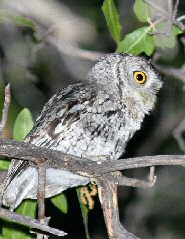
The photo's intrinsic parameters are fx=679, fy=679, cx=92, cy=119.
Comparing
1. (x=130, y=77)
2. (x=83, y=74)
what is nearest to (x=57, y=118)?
(x=130, y=77)

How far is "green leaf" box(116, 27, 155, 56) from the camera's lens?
335 cm

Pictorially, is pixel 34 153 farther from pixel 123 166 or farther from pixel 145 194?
pixel 145 194

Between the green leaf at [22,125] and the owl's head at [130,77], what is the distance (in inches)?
15.9

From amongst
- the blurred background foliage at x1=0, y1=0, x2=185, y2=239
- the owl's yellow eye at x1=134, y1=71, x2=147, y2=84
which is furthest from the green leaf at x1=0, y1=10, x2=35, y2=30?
the owl's yellow eye at x1=134, y1=71, x2=147, y2=84

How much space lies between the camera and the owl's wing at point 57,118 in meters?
3.19

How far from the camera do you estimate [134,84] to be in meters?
3.50

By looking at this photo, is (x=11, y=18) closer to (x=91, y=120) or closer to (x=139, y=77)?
(x=91, y=120)

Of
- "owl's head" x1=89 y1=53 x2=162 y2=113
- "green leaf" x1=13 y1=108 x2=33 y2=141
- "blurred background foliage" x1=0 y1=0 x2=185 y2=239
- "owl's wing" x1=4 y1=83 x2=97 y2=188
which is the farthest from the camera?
"blurred background foliage" x1=0 y1=0 x2=185 y2=239

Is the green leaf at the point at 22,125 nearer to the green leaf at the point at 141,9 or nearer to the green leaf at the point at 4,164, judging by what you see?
the green leaf at the point at 4,164

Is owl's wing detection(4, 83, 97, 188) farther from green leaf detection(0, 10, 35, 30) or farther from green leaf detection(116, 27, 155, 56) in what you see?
green leaf detection(0, 10, 35, 30)

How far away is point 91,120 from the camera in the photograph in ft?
10.5

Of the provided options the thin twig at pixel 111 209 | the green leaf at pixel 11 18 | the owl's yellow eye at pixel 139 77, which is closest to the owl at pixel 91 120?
the owl's yellow eye at pixel 139 77

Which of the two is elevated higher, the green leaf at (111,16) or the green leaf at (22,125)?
the green leaf at (111,16)

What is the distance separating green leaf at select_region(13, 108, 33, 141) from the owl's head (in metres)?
0.40
